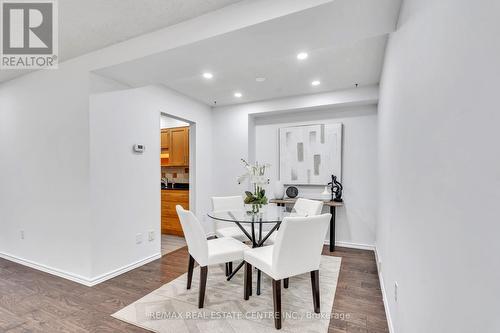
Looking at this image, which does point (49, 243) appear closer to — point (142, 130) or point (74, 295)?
point (74, 295)

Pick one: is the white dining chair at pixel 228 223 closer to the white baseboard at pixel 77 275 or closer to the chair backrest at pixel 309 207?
the chair backrest at pixel 309 207

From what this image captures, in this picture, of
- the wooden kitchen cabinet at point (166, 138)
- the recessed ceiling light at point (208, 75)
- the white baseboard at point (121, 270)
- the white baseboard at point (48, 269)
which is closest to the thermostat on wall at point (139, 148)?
the recessed ceiling light at point (208, 75)

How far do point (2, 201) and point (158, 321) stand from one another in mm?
3312

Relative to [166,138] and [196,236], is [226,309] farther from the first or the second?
[166,138]

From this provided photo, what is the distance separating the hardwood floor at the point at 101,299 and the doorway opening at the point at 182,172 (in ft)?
4.72

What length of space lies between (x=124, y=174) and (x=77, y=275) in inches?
48.1

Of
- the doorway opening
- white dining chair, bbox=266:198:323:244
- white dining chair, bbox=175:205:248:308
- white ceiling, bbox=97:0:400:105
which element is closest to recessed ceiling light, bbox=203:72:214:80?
white ceiling, bbox=97:0:400:105

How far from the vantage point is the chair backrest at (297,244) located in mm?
1895

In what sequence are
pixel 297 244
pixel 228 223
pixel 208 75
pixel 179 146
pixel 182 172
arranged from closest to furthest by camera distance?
pixel 297 244 < pixel 208 75 < pixel 228 223 < pixel 179 146 < pixel 182 172

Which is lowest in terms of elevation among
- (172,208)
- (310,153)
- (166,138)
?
(172,208)

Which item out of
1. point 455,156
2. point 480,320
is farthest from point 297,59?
point 480,320

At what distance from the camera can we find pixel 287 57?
277 centimetres

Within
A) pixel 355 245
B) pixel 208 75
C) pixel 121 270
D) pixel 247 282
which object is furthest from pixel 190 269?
pixel 355 245

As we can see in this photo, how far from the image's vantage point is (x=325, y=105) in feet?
13.0
